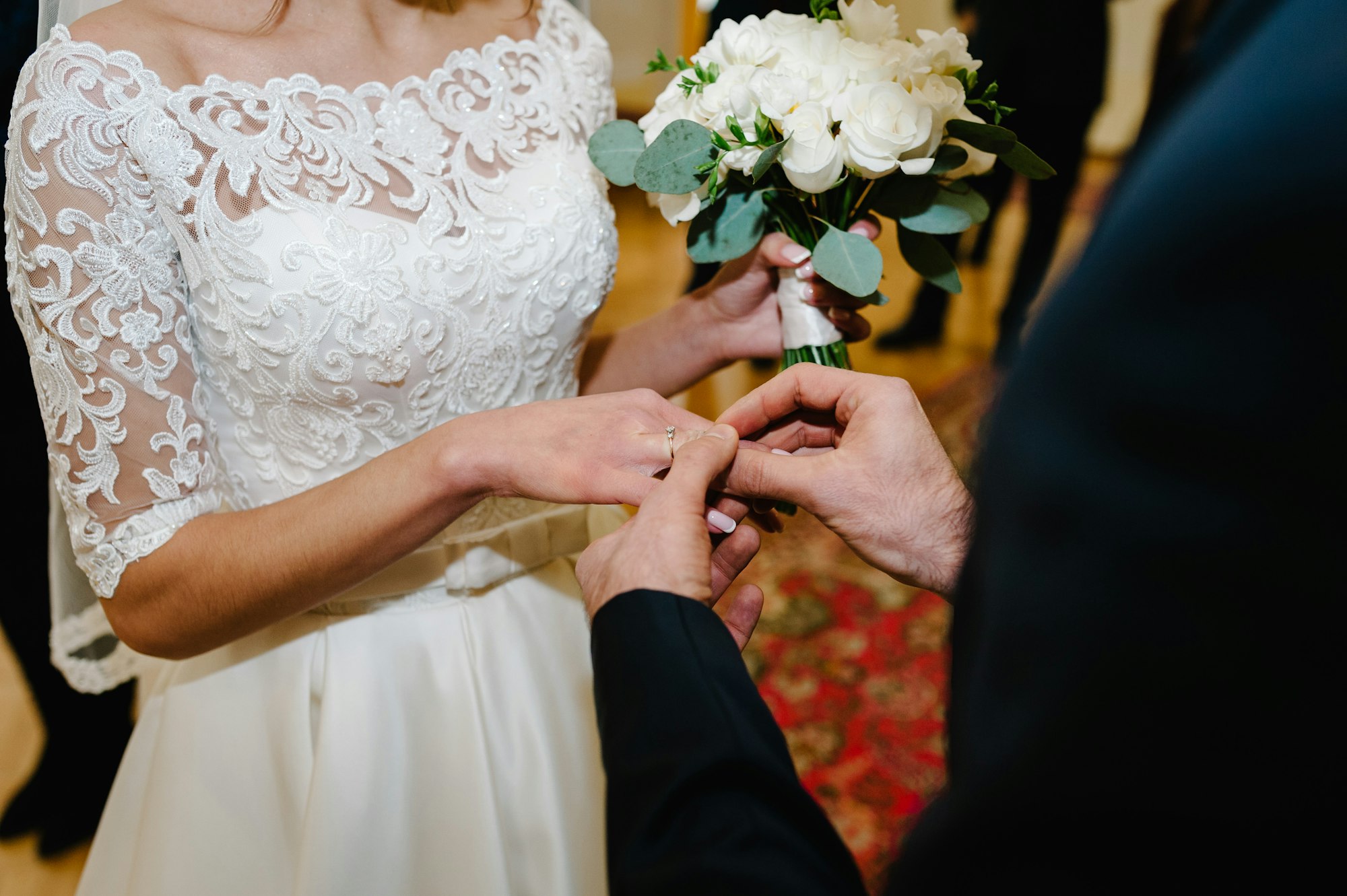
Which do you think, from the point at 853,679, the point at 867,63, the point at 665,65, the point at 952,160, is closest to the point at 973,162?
the point at 952,160

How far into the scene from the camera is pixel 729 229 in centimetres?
108

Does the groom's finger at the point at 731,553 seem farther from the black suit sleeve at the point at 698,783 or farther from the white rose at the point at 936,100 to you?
the white rose at the point at 936,100

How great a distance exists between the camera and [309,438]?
3.44ft

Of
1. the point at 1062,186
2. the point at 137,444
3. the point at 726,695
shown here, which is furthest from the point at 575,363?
the point at 1062,186

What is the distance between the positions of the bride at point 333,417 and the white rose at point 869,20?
0.28m

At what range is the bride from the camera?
896 mm

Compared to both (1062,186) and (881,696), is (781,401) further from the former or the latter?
(1062,186)

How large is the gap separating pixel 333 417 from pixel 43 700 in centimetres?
124

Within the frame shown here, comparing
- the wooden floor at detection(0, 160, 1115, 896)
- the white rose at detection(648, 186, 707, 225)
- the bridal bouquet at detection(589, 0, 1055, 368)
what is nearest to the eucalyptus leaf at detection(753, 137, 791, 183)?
Answer: the bridal bouquet at detection(589, 0, 1055, 368)

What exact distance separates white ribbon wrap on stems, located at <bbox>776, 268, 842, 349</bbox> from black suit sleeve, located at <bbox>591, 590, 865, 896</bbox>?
0.58 meters

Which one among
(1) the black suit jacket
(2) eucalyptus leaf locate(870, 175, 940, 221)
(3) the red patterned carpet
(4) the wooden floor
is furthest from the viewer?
(3) the red patterned carpet

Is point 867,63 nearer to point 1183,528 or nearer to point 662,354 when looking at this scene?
point 662,354

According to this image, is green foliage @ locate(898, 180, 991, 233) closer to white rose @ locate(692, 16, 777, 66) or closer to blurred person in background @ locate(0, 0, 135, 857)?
white rose @ locate(692, 16, 777, 66)

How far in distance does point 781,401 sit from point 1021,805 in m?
0.60
